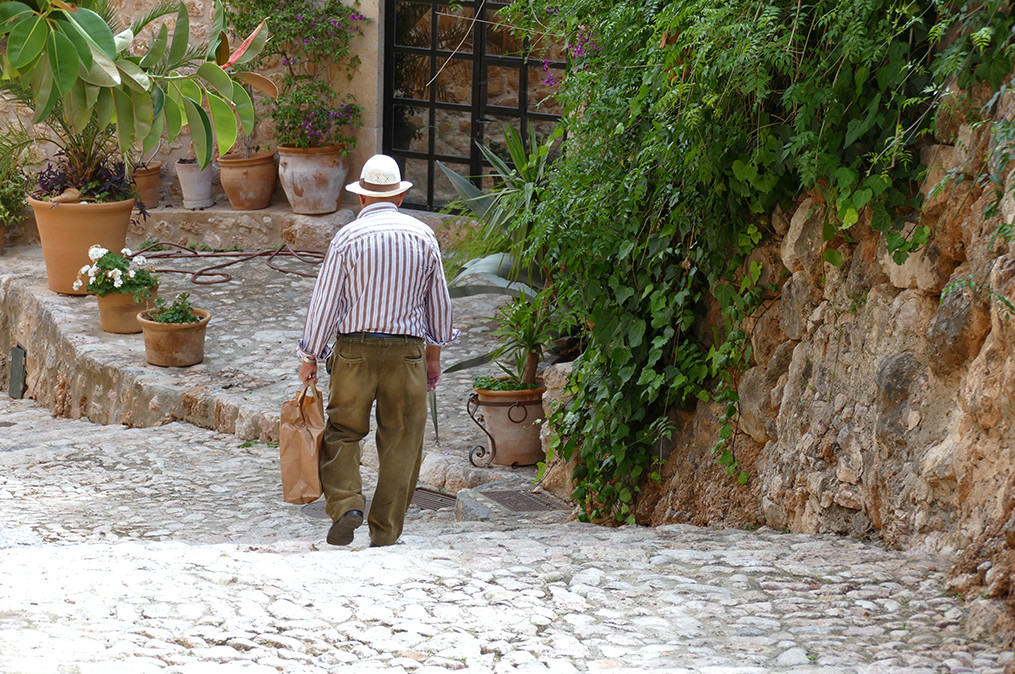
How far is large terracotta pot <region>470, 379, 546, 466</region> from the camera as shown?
5.57 m

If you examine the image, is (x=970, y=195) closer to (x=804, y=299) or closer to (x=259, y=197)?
(x=804, y=299)

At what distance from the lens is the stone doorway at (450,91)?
30.7ft

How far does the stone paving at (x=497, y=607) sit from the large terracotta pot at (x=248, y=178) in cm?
616

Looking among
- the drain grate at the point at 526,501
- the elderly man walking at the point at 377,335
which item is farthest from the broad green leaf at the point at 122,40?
the drain grate at the point at 526,501

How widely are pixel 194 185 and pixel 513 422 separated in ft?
18.6

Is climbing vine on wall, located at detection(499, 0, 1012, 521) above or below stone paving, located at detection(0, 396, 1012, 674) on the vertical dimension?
above

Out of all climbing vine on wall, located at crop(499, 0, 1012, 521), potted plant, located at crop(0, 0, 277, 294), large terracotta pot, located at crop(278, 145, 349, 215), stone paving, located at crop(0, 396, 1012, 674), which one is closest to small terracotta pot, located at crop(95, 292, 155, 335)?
large terracotta pot, located at crop(278, 145, 349, 215)

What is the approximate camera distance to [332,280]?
3641mm

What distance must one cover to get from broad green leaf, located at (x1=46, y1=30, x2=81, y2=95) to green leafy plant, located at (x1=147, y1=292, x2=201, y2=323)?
468cm

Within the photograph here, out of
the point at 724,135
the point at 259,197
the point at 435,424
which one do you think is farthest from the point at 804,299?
the point at 259,197

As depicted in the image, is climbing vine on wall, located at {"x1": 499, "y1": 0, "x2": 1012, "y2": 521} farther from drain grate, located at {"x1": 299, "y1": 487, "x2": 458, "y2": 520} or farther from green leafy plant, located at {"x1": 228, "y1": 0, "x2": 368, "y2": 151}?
green leafy plant, located at {"x1": 228, "y1": 0, "x2": 368, "y2": 151}

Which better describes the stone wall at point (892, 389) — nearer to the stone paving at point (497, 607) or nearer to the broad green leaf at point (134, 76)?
the stone paving at point (497, 607)

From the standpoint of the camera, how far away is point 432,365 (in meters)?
3.94

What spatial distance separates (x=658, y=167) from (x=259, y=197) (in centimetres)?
672
